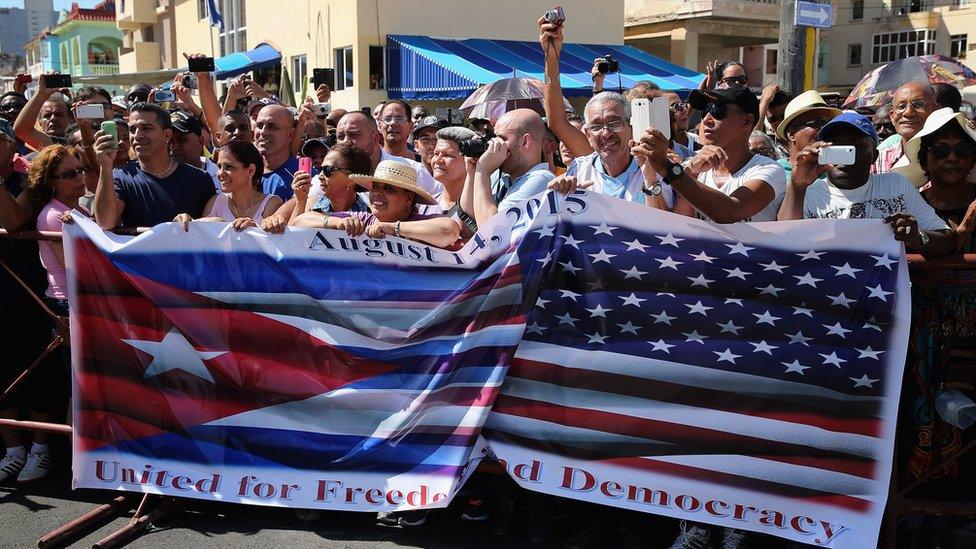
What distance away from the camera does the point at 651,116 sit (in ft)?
12.2

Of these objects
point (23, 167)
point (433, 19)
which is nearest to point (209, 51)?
point (433, 19)

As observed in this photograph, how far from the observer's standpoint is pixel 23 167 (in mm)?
6066

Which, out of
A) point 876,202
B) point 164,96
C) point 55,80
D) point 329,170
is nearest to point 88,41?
point 164,96

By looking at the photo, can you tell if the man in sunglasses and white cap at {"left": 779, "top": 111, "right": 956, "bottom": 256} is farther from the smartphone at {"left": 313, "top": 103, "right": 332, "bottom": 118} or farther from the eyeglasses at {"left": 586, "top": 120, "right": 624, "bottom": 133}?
the smartphone at {"left": 313, "top": 103, "right": 332, "bottom": 118}

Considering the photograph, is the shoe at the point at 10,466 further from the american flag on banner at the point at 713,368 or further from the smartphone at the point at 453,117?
the smartphone at the point at 453,117

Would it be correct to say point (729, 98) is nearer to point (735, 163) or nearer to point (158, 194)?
point (735, 163)

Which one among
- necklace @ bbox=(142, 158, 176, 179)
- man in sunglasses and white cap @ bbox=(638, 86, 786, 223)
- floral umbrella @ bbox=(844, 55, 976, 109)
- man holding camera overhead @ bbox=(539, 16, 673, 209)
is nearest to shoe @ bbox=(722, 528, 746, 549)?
man in sunglasses and white cap @ bbox=(638, 86, 786, 223)

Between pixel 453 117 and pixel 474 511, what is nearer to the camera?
pixel 474 511

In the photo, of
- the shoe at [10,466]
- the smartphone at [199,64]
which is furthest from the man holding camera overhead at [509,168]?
the smartphone at [199,64]

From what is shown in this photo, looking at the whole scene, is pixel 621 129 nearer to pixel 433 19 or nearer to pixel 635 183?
pixel 635 183

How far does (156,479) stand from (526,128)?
269 cm

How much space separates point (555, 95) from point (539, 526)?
2.78 meters

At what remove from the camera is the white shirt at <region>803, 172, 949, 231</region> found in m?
3.89

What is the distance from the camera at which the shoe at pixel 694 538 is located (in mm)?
4035
